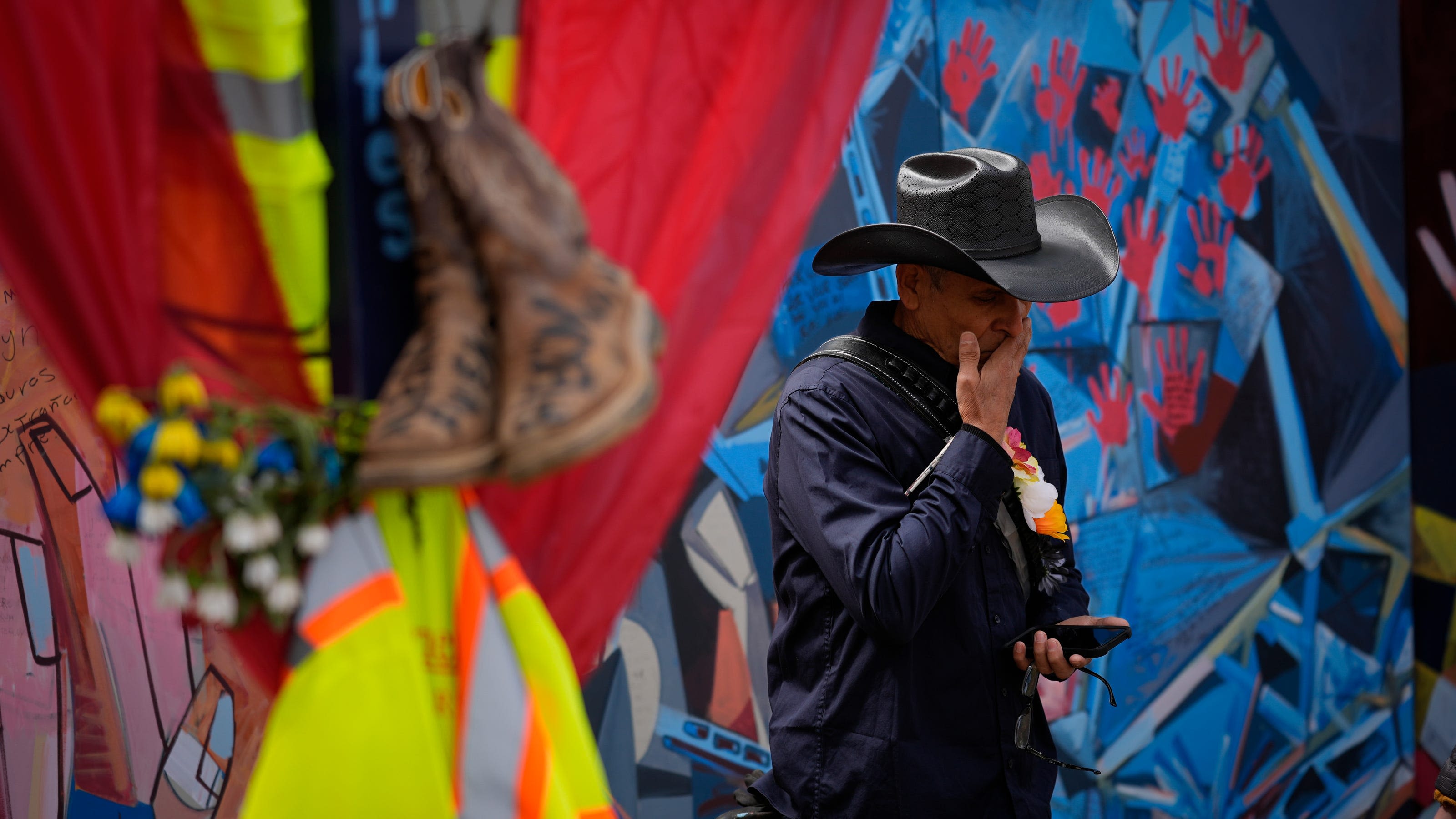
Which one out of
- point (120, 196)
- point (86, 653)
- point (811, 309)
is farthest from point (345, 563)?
point (86, 653)

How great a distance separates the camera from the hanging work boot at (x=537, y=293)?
96cm

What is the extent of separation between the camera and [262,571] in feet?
3.18

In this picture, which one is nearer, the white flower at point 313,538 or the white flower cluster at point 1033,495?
the white flower at point 313,538

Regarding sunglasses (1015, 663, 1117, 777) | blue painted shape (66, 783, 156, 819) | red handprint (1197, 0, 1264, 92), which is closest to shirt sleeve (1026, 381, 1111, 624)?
sunglasses (1015, 663, 1117, 777)

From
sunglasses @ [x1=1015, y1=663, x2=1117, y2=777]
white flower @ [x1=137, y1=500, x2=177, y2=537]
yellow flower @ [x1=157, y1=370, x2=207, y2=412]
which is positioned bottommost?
sunglasses @ [x1=1015, y1=663, x2=1117, y2=777]

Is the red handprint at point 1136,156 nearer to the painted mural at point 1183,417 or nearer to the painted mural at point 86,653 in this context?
the painted mural at point 1183,417

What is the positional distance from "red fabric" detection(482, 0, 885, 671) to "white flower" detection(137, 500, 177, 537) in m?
0.31

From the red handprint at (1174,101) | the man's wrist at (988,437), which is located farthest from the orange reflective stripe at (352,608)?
the red handprint at (1174,101)

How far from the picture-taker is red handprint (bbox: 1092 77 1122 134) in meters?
3.49

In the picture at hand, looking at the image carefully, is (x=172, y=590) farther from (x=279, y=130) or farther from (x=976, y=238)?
(x=976, y=238)

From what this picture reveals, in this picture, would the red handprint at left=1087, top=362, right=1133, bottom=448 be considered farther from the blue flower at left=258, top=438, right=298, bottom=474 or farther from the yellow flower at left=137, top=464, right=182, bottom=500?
the yellow flower at left=137, top=464, right=182, bottom=500

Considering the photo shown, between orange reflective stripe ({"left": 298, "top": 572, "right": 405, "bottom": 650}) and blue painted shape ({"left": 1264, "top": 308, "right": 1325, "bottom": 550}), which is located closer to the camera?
orange reflective stripe ({"left": 298, "top": 572, "right": 405, "bottom": 650})

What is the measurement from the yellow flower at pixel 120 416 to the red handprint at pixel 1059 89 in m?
2.95

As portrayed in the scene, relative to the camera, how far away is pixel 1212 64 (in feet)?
12.3
